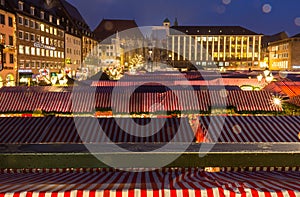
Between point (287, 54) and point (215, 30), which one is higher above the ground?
point (215, 30)

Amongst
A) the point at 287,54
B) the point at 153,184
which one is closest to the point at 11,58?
the point at 153,184

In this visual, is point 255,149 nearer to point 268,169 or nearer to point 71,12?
point 268,169

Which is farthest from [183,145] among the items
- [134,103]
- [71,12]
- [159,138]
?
[71,12]

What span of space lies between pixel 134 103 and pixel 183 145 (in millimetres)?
8315

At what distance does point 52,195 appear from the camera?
4.52m

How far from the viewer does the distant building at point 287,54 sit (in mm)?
108312

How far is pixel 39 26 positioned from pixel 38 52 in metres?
4.54

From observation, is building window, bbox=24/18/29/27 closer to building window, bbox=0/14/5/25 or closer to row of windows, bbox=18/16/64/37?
row of windows, bbox=18/16/64/37

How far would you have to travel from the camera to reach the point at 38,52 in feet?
200

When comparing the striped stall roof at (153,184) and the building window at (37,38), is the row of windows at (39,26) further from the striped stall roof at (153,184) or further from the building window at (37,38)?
the striped stall roof at (153,184)

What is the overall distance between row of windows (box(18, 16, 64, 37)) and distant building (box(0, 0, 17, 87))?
131 inches

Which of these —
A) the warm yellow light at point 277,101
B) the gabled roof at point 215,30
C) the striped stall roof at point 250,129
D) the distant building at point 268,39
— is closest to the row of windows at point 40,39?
the warm yellow light at point 277,101

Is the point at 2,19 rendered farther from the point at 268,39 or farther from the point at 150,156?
the point at 268,39

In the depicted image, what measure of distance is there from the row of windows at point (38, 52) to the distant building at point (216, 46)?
8380 cm
